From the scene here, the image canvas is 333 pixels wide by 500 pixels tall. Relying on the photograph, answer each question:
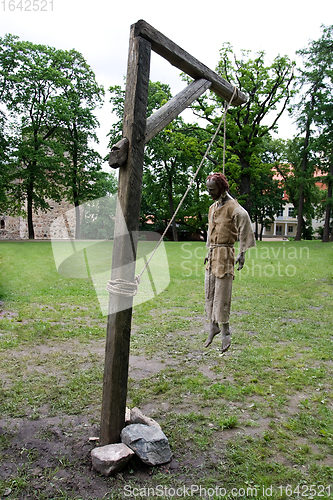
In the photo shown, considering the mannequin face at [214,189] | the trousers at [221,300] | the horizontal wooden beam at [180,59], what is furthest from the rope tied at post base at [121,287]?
the horizontal wooden beam at [180,59]

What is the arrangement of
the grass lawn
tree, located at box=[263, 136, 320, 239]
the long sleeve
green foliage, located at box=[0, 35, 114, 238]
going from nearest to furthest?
the grass lawn < the long sleeve < green foliage, located at box=[0, 35, 114, 238] < tree, located at box=[263, 136, 320, 239]

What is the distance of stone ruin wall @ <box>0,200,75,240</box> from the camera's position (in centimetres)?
2847

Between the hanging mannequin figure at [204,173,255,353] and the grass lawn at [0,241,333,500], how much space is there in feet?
3.16

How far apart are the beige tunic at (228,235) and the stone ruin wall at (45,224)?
25.5 m

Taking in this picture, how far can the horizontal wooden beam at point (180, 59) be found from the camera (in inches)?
115

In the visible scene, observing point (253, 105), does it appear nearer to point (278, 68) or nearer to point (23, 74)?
point (278, 68)

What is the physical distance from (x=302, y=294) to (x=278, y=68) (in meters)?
18.1

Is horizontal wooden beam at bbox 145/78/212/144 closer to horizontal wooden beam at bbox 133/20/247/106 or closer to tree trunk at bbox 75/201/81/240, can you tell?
horizontal wooden beam at bbox 133/20/247/106

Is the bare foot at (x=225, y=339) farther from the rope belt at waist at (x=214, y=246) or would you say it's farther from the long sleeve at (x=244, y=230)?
the long sleeve at (x=244, y=230)

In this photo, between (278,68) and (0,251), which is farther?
(278,68)

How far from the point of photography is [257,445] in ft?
10.8

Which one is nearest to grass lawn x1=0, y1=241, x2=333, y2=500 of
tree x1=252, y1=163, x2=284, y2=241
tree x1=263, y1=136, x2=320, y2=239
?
tree x1=263, y1=136, x2=320, y2=239

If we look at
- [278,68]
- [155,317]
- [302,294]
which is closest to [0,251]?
[155,317]

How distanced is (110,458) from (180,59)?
342 cm
